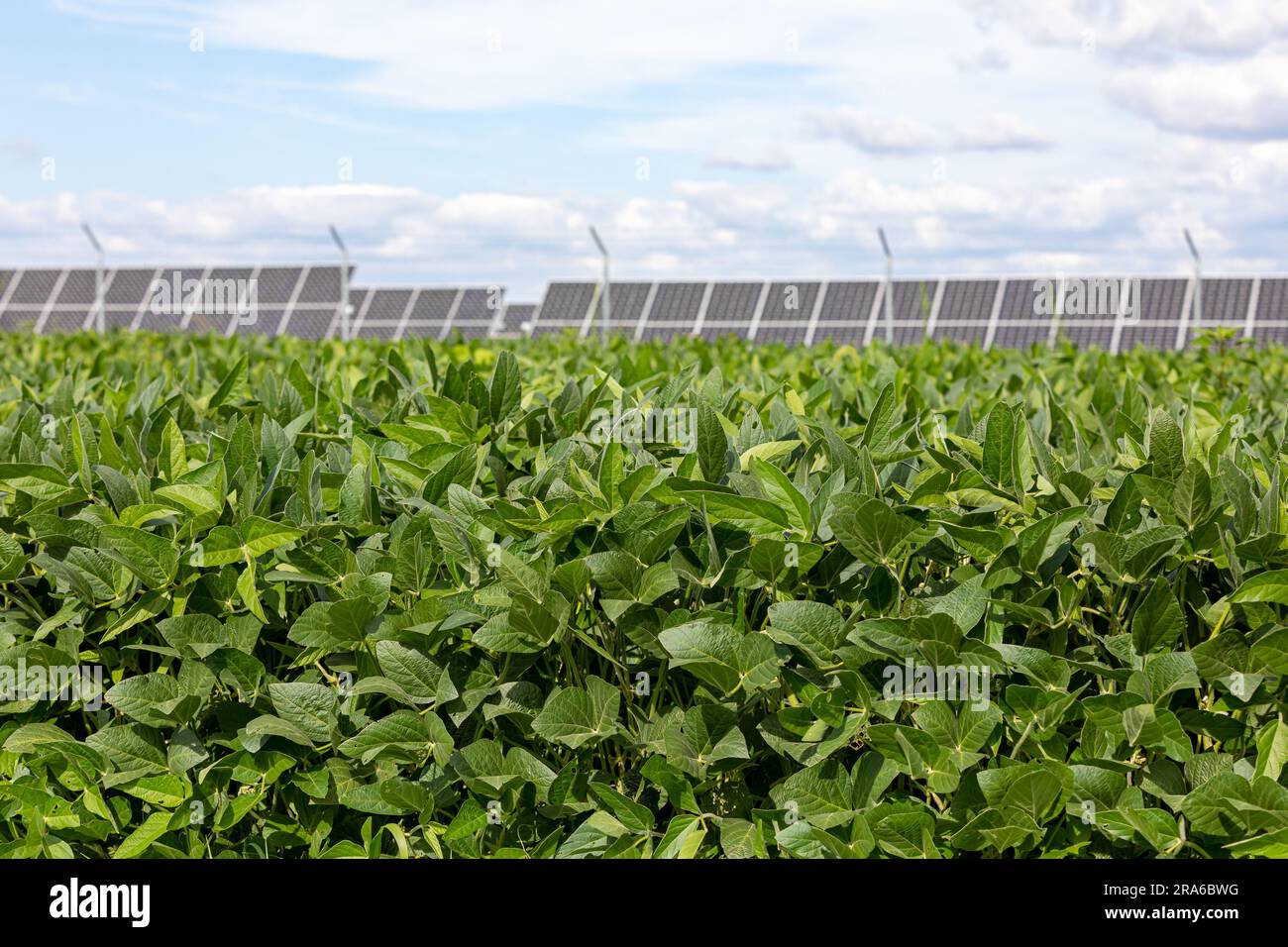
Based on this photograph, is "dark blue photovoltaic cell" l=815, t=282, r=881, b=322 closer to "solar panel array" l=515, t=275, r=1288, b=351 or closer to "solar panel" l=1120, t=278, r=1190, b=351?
"solar panel array" l=515, t=275, r=1288, b=351

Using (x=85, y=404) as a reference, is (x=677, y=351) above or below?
below

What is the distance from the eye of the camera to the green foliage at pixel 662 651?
7.08ft

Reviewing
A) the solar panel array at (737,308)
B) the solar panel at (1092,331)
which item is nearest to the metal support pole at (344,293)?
the solar panel array at (737,308)

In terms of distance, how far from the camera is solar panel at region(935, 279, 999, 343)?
1909 centimetres

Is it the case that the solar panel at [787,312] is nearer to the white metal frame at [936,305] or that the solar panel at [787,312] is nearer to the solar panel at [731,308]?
the solar panel at [731,308]

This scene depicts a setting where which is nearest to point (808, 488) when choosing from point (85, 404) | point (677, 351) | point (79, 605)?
point (79, 605)

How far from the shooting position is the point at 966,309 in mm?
19828

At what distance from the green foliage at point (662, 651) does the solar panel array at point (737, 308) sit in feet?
48.0

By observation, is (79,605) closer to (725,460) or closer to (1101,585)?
(725,460)

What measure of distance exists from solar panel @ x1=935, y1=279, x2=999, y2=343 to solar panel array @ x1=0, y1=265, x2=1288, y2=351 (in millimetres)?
32

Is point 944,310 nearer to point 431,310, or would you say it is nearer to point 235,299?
point 431,310

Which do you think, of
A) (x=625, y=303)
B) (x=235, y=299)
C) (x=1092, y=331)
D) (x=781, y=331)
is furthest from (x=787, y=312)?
(x=235, y=299)
